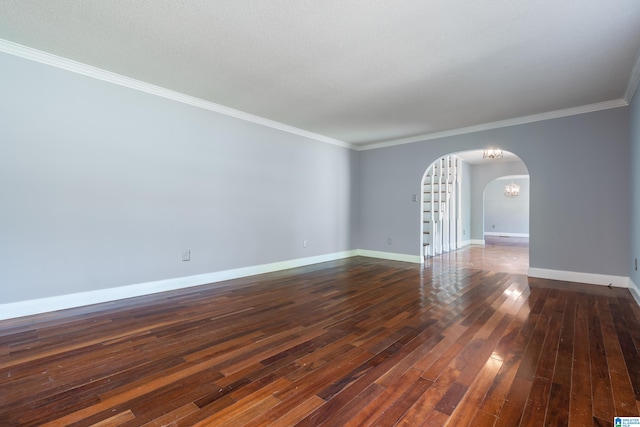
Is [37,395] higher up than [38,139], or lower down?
lower down

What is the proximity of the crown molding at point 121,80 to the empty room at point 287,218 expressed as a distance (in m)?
0.02

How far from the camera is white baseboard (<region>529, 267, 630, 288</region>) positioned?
3.79 m

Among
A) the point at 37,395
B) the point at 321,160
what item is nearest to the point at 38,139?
the point at 37,395

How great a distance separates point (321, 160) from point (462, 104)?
262 centimetres

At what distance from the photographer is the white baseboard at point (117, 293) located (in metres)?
2.69

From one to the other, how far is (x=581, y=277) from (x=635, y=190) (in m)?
1.35

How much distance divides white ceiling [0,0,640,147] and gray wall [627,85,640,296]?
1.07ft

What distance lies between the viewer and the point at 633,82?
3158 mm

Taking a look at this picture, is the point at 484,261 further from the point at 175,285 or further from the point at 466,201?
the point at 175,285

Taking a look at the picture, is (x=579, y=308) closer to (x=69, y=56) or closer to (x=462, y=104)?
(x=462, y=104)

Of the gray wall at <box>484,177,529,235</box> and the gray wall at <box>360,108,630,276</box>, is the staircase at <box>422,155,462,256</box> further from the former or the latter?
the gray wall at <box>484,177,529,235</box>

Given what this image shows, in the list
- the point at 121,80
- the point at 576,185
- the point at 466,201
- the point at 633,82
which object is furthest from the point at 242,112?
the point at 466,201

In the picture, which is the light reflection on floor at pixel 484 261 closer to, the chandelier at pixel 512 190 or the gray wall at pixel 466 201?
the gray wall at pixel 466 201

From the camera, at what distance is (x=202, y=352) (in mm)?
2035
